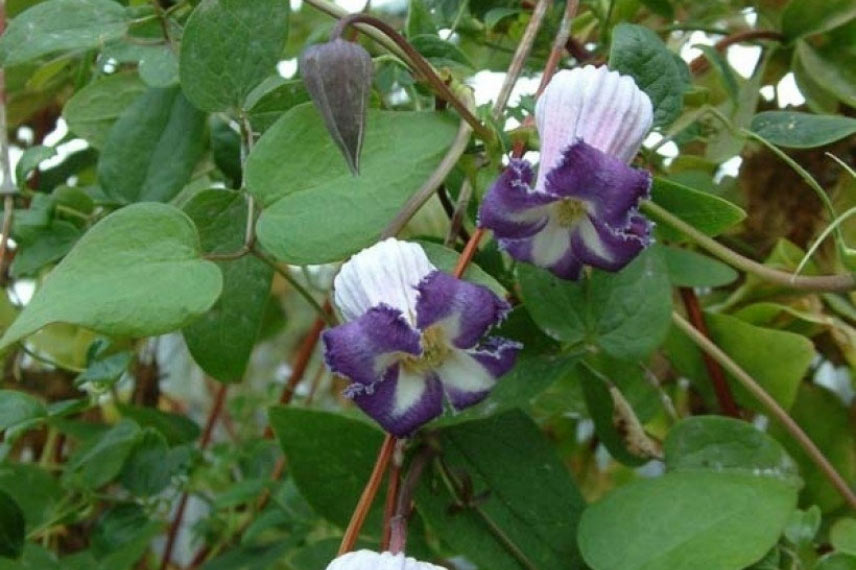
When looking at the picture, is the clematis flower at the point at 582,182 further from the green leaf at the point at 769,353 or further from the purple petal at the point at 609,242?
the green leaf at the point at 769,353

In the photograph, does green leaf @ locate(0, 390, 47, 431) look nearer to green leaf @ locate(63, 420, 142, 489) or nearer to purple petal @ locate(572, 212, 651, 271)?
green leaf @ locate(63, 420, 142, 489)

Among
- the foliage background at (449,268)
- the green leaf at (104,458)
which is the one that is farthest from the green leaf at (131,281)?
the green leaf at (104,458)

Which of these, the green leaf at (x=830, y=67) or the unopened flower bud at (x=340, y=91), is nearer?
the unopened flower bud at (x=340, y=91)

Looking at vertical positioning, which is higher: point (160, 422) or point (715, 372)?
point (715, 372)

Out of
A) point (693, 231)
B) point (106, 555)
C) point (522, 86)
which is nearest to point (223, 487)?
point (106, 555)

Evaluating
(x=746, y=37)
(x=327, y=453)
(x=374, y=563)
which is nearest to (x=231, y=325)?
(x=327, y=453)

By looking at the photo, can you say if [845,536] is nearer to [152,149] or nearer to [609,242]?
[609,242]

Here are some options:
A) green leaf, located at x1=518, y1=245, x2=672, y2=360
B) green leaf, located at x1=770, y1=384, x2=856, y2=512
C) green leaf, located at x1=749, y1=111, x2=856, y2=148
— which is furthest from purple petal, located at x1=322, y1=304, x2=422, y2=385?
green leaf, located at x1=770, y1=384, x2=856, y2=512
